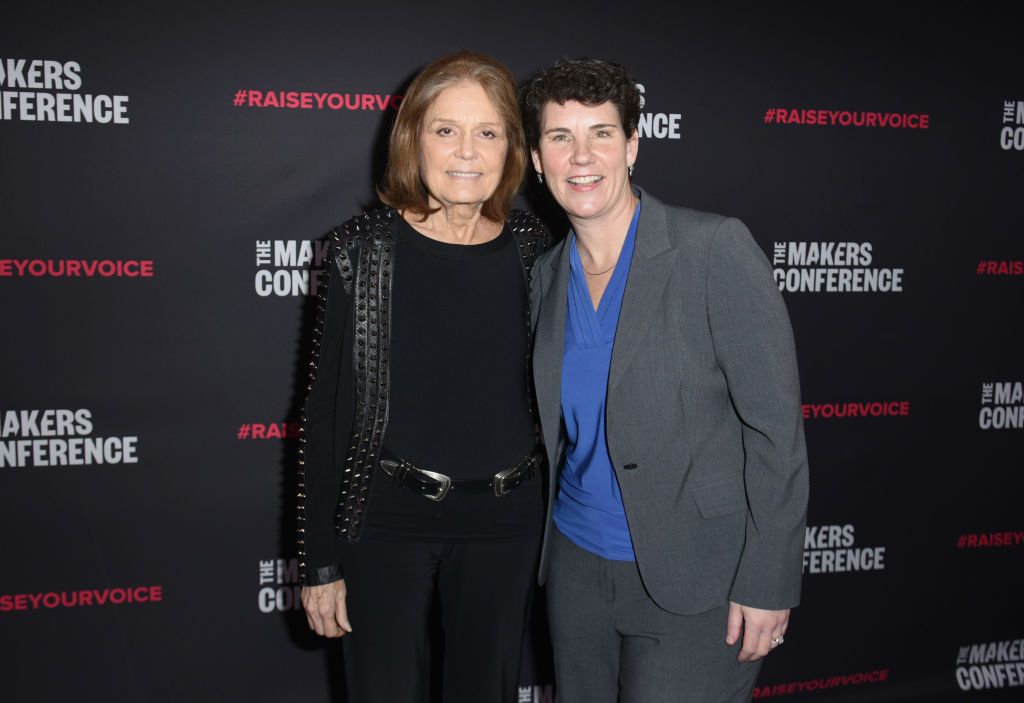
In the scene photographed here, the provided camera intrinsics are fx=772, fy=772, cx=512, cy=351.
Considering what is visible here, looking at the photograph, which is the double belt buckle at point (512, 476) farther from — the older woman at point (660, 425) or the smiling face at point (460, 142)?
the smiling face at point (460, 142)

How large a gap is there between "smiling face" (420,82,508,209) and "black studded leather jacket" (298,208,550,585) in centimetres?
18

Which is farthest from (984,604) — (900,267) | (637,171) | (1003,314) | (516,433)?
(516,433)

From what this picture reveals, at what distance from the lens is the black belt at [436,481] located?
1.67 m

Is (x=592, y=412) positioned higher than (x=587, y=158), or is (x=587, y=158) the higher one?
(x=587, y=158)

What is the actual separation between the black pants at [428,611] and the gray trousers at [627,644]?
130mm

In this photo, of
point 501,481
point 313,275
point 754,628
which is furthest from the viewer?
point 313,275

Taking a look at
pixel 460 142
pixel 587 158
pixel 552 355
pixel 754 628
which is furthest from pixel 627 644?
pixel 460 142

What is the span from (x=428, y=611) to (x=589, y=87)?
1197 millimetres

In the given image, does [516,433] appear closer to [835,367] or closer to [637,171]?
[637,171]

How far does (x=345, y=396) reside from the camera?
1.71m

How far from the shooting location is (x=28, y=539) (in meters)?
Answer: 2.44

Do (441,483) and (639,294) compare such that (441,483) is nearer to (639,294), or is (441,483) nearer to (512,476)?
(512,476)

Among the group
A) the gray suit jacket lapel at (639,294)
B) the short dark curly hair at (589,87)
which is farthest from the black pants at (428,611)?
the short dark curly hair at (589,87)

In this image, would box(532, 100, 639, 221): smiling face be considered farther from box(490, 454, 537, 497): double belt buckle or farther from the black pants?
the black pants
